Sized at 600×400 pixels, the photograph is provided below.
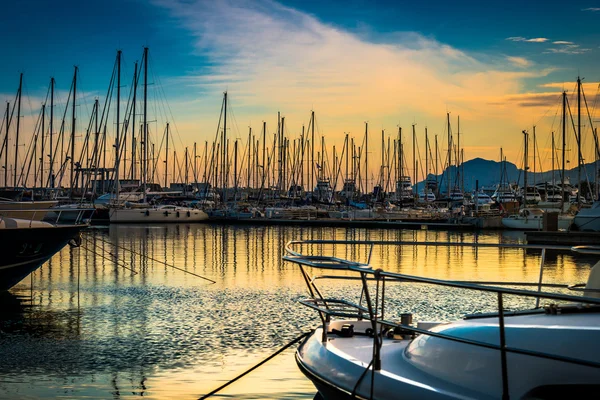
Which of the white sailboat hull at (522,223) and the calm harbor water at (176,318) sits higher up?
the white sailboat hull at (522,223)

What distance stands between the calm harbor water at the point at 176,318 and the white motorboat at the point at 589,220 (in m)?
10.4

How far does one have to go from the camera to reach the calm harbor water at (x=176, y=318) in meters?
12.9

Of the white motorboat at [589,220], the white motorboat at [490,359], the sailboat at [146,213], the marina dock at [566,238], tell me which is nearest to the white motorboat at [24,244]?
the white motorboat at [490,359]

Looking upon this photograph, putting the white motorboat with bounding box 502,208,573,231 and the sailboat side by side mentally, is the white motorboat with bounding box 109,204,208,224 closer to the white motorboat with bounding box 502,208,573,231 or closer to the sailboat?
the sailboat

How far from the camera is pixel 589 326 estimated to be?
5.85 m

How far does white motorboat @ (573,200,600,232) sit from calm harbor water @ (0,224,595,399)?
10.4m

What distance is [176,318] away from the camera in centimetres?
1984

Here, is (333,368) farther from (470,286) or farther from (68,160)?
(68,160)

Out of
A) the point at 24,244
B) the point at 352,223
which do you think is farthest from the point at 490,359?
the point at 352,223

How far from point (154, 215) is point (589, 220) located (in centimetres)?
4868

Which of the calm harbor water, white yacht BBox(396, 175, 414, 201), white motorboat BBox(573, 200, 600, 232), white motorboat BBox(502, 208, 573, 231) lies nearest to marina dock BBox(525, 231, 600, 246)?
white motorboat BBox(573, 200, 600, 232)

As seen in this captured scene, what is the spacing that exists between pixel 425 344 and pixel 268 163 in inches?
3880

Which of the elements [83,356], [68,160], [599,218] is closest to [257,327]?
[83,356]

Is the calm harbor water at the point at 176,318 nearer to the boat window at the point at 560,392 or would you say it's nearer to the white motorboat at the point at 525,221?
the boat window at the point at 560,392
